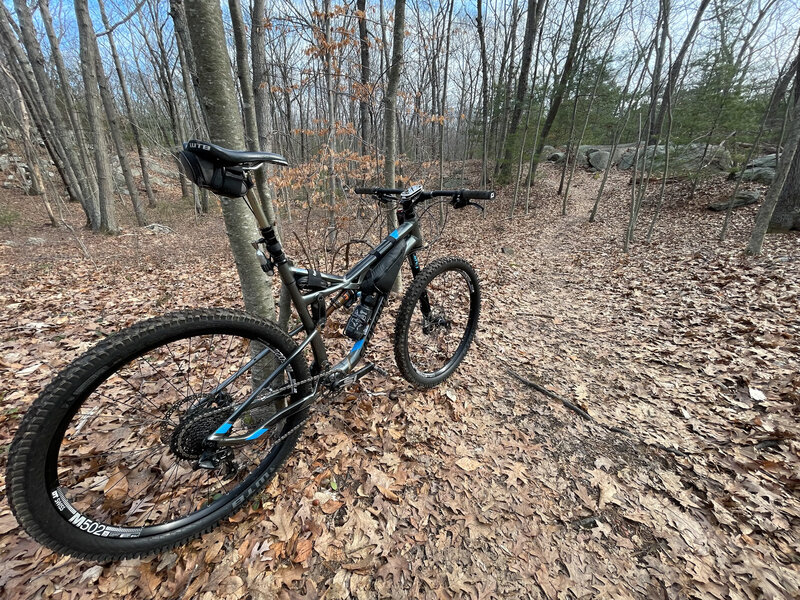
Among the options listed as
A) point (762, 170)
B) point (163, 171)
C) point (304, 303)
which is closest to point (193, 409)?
point (304, 303)

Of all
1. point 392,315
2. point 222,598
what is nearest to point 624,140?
point 392,315

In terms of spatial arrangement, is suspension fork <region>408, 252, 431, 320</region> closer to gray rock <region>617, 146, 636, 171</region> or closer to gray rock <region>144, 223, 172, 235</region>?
gray rock <region>144, 223, 172, 235</region>

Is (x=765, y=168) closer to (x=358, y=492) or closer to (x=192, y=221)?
(x=358, y=492)

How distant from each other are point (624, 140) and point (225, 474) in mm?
28306

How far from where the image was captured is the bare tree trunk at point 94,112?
792 cm

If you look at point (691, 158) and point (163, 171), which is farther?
point (163, 171)

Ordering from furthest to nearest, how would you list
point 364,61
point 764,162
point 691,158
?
point 691,158 < point 764,162 < point 364,61

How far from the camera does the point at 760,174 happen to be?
1090cm

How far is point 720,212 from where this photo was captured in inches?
396

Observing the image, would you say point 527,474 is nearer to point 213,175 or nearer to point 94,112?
point 213,175

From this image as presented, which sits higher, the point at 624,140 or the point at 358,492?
the point at 624,140

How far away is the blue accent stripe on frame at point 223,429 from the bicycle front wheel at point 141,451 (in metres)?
0.05

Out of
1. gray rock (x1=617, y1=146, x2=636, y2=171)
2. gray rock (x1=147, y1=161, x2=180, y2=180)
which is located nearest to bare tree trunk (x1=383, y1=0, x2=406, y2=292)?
gray rock (x1=617, y1=146, x2=636, y2=171)

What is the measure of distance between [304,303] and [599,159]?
73.9 ft
